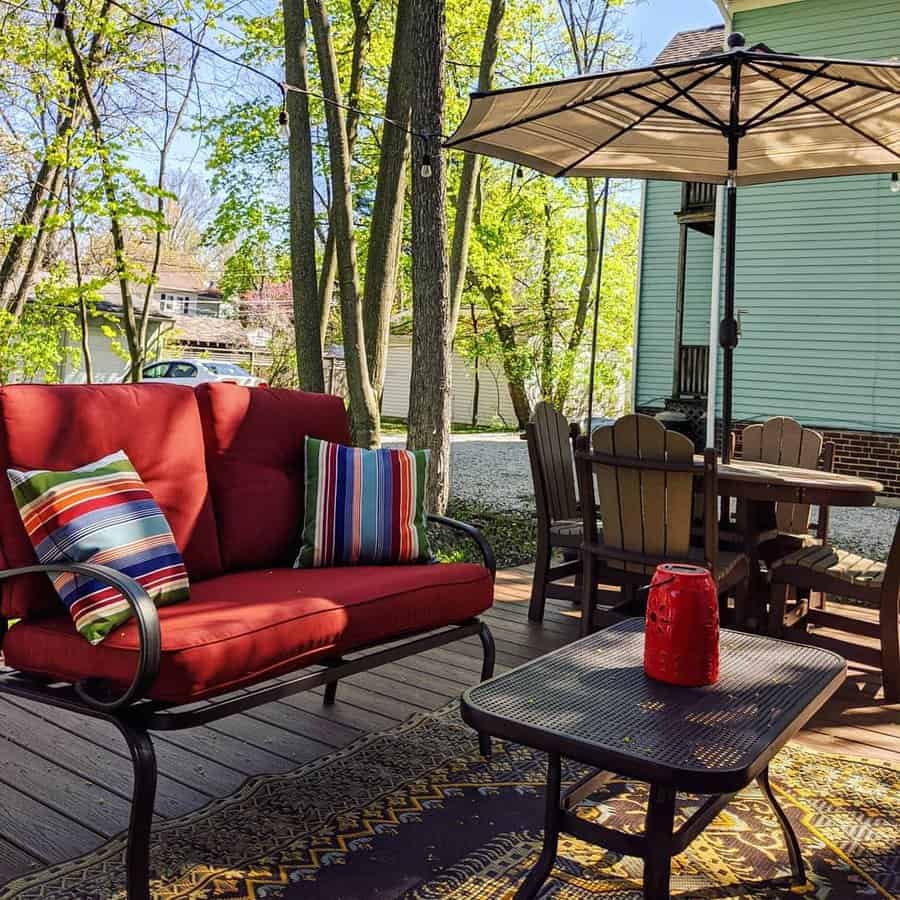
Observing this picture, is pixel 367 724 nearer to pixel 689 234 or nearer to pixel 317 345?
pixel 317 345

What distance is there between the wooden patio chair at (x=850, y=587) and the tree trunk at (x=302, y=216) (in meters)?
3.23

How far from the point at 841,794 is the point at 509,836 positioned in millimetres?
1005

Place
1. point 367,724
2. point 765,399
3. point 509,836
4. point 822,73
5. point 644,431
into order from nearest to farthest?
point 509,836 < point 367,724 < point 644,431 < point 822,73 < point 765,399

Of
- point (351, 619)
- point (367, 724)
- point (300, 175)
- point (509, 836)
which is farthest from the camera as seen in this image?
point (300, 175)

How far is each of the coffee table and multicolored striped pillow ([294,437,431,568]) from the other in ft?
3.42

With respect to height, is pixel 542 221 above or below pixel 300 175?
above

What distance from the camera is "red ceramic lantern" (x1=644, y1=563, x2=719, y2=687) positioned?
6.05 feet

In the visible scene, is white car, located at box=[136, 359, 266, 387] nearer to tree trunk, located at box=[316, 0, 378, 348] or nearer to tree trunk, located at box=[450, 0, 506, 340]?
tree trunk, located at box=[316, 0, 378, 348]

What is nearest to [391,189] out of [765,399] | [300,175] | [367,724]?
[300,175]

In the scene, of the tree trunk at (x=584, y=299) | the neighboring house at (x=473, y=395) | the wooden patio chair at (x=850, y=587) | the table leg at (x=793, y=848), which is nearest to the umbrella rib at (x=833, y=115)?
the wooden patio chair at (x=850, y=587)

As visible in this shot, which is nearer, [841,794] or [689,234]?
[841,794]

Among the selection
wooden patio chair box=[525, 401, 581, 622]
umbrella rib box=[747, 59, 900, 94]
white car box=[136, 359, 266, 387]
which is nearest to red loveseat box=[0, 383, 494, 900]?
wooden patio chair box=[525, 401, 581, 622]

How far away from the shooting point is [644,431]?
131 inches

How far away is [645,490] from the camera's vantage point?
3.42 m
